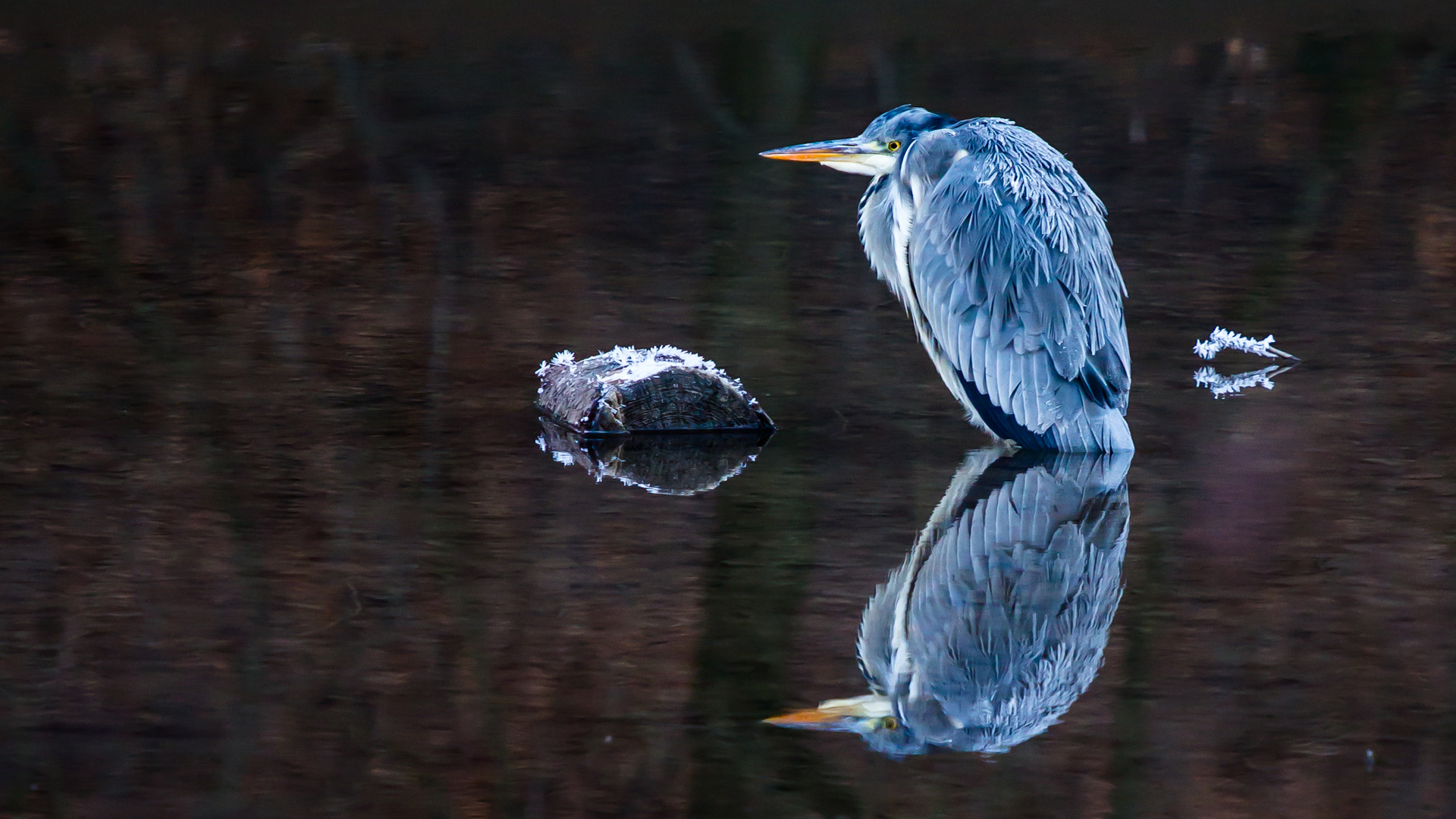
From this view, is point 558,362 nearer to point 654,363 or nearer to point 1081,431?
point 654,363

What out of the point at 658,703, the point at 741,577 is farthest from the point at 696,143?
the point at 658,703

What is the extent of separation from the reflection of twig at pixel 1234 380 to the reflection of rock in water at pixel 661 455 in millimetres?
1606

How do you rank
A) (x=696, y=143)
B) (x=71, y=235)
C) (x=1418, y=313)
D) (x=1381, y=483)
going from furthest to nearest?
(x=696, y=143) < (x=71, y=235) < (x=1418, y=313) < (x=1381, y=483)

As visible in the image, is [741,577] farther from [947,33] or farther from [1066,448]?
[947,33]

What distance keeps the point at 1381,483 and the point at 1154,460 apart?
621mm

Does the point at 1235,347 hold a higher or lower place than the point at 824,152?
lower

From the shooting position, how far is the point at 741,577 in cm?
439

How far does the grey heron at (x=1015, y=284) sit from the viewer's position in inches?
218

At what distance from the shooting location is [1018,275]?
5590 mm

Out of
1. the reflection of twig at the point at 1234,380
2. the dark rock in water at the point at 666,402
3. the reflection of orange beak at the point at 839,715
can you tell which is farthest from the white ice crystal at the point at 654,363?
the reflection of orange beak at the point at 839,715

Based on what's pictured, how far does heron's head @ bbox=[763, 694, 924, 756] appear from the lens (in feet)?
11.4

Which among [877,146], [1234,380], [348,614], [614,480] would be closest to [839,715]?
[348,614]

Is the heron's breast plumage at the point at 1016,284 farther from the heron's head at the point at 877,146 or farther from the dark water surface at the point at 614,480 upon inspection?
the dark water surface at the point at 614,480

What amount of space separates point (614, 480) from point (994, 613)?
4.89 feet
